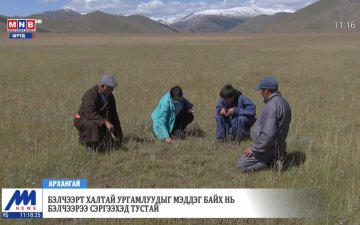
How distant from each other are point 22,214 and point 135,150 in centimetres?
286

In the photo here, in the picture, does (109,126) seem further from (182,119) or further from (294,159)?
(294,159)

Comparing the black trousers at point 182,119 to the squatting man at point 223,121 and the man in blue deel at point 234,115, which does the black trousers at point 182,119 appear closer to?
the squatting man at point 223,121

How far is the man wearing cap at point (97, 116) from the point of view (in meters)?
7.04

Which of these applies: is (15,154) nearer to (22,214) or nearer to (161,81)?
(22,214)

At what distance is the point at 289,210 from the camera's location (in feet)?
16.0

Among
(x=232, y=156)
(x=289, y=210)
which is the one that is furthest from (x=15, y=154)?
(x=289, y=210)

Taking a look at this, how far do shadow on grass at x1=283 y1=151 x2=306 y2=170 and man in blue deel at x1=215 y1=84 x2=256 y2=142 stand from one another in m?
1.17

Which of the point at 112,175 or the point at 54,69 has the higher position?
the point at 54,69

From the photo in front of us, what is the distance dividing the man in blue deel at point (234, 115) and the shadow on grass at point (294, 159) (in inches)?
46.1

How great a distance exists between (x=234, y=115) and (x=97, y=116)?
2.55m

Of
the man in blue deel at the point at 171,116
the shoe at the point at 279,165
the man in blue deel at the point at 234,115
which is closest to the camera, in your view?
the shoe at the point at 279,165

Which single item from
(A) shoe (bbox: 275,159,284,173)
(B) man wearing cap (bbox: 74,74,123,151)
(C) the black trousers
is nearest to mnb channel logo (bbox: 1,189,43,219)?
(B) man wearing cap (bbox: 74,74,123,151)

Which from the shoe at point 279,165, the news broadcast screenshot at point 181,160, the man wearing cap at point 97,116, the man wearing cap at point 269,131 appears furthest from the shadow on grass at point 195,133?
the shoe at point 279,165

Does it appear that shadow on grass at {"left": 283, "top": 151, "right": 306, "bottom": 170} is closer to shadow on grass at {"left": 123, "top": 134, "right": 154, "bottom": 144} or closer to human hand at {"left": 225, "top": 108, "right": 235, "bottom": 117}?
human hand at {"left": 225, "top": 108, "right": 235, "bottom": 117}
